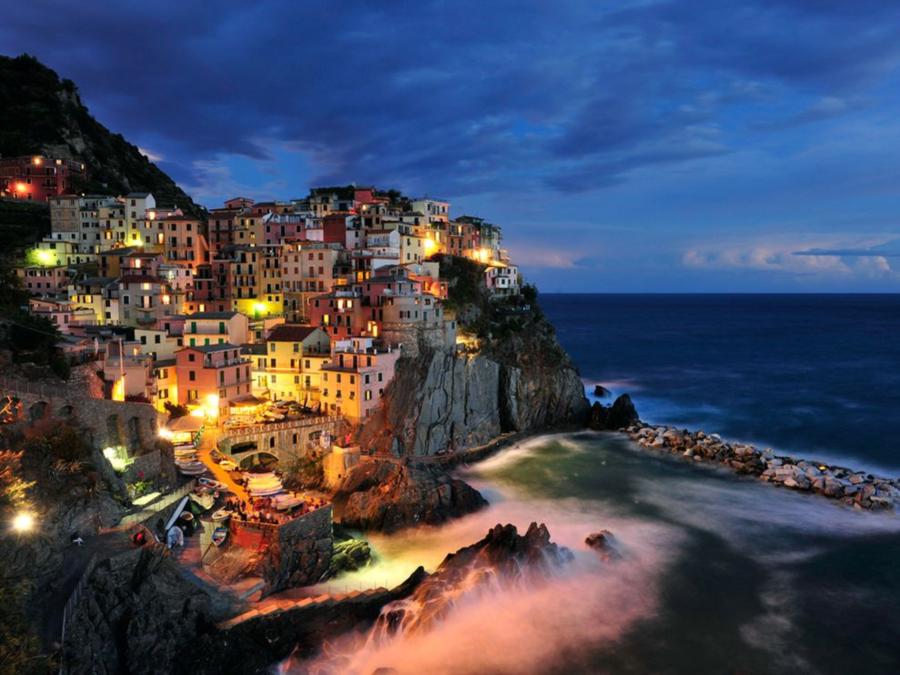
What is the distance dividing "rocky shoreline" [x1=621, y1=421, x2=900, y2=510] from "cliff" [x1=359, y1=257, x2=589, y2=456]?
28.8 ft

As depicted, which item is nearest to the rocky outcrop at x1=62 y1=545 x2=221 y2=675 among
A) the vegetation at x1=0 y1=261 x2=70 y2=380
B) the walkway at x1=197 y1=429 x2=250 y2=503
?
the walkway at x1=197 y1=429 x2=250 y2=503

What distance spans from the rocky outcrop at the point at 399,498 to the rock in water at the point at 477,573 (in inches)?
241

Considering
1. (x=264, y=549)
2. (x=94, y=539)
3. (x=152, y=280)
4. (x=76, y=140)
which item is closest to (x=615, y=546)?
(x=264, y=549)

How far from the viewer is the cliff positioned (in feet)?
149

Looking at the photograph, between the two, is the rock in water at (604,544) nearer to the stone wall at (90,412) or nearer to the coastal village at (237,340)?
the coastal village at (237,340)

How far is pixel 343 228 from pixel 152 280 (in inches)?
778

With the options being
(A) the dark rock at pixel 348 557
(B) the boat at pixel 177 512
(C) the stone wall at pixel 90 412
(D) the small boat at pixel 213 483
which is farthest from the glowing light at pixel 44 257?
(A) the dark rock at pixel 348 557

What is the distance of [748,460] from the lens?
4578 cm

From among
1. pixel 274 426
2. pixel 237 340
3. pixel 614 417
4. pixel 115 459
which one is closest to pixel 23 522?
pixel 115 459

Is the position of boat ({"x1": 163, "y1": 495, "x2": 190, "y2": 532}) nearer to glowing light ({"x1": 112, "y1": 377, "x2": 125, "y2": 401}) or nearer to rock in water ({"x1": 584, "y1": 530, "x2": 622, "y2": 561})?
glowing light ({"x1": 112, "y1": 377, "x2": 125, "y2": 401})

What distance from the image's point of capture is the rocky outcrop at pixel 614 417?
5722 cm

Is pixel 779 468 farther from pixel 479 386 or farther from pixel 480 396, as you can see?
pixel 479 386

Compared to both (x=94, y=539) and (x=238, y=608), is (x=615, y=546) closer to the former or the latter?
(x=238, y=608)

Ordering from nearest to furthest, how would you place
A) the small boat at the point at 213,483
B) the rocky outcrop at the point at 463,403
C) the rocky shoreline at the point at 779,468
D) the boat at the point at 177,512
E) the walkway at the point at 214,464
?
1. the boat at the point at 177,512
2. the small boat at the point at 213,483
3. the walkway at the point at 214,464
4. the rocky shoreline at the point at 779,468
5. the rocky outcrop at the point at 463,403
